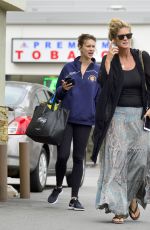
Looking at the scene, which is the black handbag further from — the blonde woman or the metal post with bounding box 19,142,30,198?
the metal post with bounding box 19,142,30,198

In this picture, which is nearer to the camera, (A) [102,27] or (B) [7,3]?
(B) [7,3]

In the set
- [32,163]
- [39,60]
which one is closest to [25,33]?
[39,60]

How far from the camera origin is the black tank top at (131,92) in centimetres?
818

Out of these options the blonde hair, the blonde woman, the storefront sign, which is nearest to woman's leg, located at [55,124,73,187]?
the blonde woman

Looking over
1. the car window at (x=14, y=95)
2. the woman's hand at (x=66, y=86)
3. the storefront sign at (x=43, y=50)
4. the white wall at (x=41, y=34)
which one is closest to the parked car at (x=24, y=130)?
the car window at (x=14, y=95)

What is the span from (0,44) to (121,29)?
3770 mm

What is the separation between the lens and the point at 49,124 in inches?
384

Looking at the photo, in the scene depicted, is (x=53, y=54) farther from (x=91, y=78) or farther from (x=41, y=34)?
(x=91, y=78)

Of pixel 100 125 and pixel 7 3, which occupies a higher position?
pixel 7 3

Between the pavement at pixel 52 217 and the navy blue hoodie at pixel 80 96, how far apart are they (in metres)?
1.01

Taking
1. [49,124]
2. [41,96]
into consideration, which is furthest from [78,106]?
[41,96]

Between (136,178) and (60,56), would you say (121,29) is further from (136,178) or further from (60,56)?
(60,56)

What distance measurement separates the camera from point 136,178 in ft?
27.0

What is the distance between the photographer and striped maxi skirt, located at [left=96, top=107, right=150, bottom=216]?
8.12 metres
